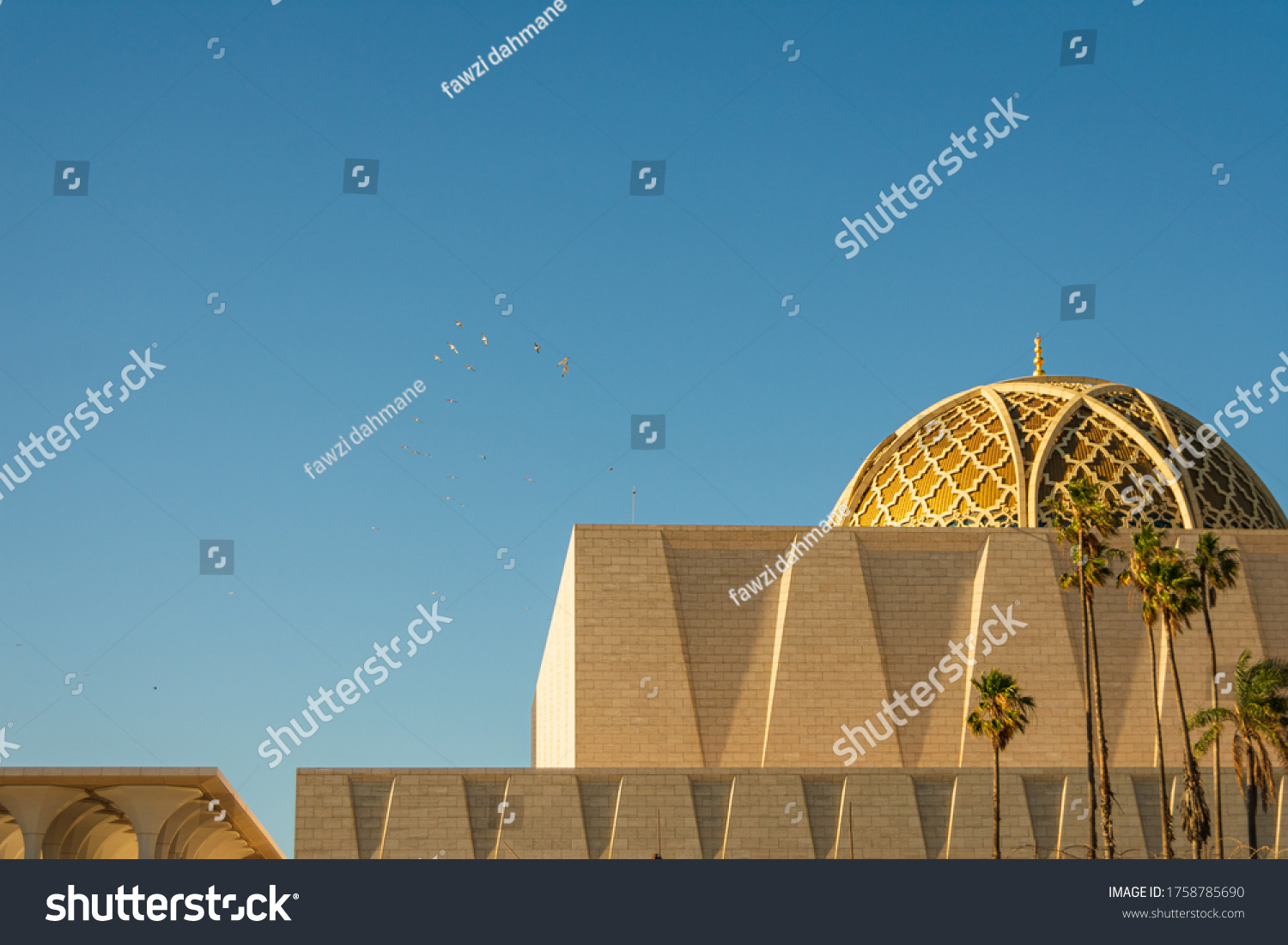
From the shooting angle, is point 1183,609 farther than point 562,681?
No

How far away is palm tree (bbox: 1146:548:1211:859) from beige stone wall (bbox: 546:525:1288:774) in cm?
508

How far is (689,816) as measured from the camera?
40.5 meters


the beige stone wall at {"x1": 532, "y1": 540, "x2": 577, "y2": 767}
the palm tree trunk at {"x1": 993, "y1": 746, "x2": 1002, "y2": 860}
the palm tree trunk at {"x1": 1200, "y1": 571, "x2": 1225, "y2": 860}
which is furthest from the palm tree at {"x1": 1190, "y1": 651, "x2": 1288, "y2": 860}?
the beige stone wall at {"x1": 532, "y1": 540, "x2": 577, "y2": 767}

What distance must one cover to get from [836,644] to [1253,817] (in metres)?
12.7

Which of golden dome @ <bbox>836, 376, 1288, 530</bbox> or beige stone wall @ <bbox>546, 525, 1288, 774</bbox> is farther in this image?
golden dome @ <bbox>836, 376, 1288, 530</bbox>

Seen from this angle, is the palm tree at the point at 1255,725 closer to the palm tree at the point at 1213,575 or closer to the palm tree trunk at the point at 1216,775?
A: the palm tree trunk at the point at 1216,775

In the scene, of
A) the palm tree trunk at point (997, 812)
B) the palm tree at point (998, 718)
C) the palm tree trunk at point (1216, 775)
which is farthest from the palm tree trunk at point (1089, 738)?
the palm tree trunk at point (1216, 775)

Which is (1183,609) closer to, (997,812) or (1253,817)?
(1253,817)

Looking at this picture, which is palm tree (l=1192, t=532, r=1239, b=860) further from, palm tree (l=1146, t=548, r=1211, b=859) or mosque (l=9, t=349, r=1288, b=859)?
mosque (l=9, t=349, r=1288, b=859)

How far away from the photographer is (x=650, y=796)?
4075 centimetres

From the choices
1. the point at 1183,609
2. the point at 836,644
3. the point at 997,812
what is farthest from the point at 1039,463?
the point at 997,812

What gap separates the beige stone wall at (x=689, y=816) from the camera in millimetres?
40000

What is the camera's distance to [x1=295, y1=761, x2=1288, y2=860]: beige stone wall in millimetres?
40000

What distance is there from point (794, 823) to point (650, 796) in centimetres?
408
